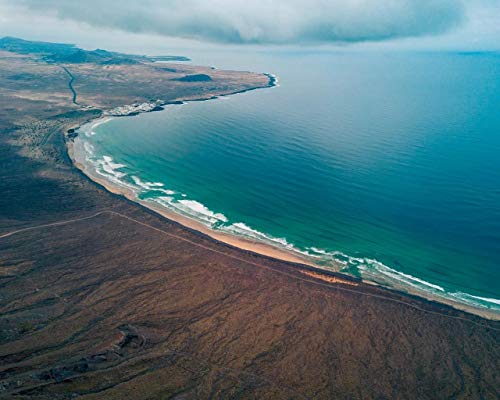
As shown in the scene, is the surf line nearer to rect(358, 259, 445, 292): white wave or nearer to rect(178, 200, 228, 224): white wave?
rect(358, 259, 445, 292): white wave

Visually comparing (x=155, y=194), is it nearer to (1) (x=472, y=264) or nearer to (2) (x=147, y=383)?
(2) (x=147, y=383)

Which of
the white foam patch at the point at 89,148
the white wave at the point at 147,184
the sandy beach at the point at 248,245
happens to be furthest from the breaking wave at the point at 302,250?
the white foam patch at the point at 89,148

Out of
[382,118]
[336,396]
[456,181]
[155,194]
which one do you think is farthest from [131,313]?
[382,118]

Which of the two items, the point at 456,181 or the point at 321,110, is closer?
the point at 456,181

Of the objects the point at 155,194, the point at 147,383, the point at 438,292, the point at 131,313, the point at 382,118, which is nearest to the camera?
the point at 147,383

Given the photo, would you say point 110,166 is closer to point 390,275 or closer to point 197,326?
point 197,326

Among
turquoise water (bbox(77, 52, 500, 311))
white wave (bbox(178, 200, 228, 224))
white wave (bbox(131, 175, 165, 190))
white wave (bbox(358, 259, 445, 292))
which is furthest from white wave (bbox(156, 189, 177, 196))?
white wave (bbox(358, 259, 445, 292))

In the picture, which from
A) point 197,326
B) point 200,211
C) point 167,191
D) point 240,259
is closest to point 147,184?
point 167,191
